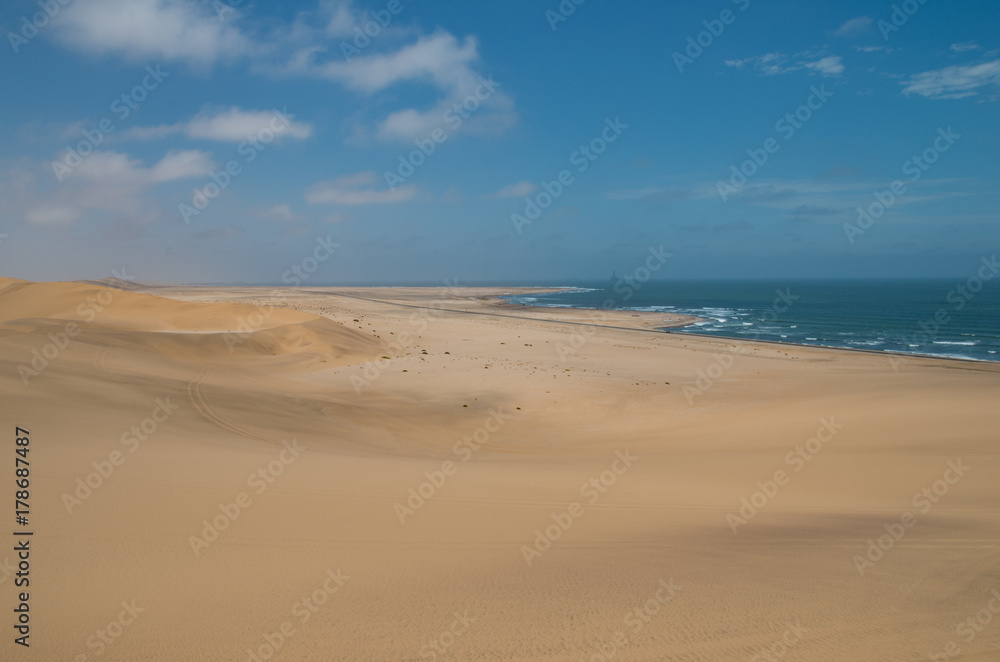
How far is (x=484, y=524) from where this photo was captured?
19.1 feet

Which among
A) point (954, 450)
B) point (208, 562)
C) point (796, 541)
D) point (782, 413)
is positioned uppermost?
point (782, 413)

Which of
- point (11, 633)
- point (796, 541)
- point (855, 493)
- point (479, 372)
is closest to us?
point (11, 633)

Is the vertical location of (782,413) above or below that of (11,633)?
above

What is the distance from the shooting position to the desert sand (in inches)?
142

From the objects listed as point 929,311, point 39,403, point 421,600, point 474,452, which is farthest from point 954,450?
point 929,311

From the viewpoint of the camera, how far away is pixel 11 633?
329 centimetres

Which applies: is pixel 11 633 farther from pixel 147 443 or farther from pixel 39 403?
pixel 39 403

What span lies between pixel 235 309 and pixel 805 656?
Answer: 33756 millimetres

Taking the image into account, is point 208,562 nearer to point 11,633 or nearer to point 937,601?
point 11,633

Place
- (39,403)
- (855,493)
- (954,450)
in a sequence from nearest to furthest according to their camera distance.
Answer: (855,493) → (39,403) → (954,450)

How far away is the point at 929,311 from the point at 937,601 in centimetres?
7739

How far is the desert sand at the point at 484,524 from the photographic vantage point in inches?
142

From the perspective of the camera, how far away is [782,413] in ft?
47.1

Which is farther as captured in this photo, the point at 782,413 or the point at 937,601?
the point at 782,413
